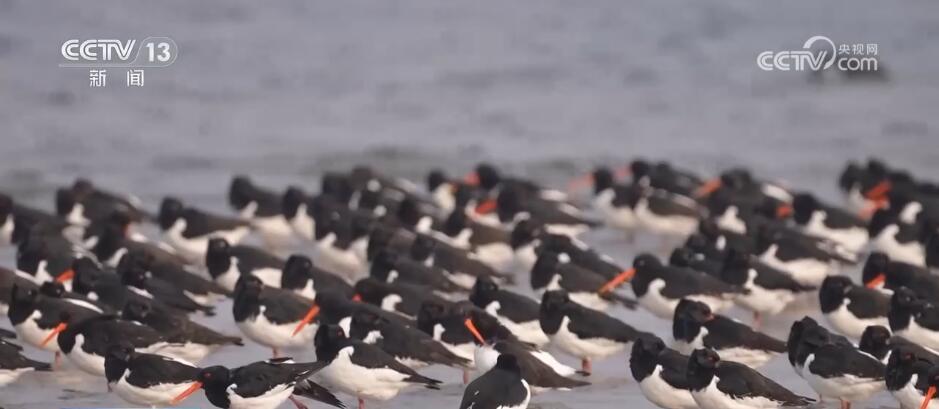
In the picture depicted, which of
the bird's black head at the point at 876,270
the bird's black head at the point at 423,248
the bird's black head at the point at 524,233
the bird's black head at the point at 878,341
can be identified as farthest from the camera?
the bird's black head at the point at 524,233

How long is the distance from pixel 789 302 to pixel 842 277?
1.45 metres

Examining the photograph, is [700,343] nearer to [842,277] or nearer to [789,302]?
[842,277]

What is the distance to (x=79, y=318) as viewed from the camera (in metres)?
8.59

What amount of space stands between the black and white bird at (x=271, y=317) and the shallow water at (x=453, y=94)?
456cm

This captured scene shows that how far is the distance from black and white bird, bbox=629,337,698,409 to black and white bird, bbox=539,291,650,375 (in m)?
0.79

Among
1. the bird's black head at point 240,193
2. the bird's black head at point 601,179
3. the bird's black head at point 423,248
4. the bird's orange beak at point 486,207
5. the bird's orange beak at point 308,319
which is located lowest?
the bird's orange beak at point 308,319

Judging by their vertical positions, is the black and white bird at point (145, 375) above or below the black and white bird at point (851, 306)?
below

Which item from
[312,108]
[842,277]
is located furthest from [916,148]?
[842,277]

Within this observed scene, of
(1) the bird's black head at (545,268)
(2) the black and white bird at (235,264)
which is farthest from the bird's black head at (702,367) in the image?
(2) the black and white bird at (235,264)

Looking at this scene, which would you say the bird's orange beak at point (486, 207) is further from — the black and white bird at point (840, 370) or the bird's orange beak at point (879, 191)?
the black and white bird at point (840, 370)

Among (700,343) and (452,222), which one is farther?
(452,222)

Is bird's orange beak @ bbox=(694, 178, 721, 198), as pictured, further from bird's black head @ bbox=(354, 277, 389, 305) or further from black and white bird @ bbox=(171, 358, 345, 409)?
black and white bird @ bbox=(171, 358, 345, 409)

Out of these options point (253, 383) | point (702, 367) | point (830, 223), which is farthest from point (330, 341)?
point (830, 223)

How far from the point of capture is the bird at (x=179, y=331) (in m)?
8.49
